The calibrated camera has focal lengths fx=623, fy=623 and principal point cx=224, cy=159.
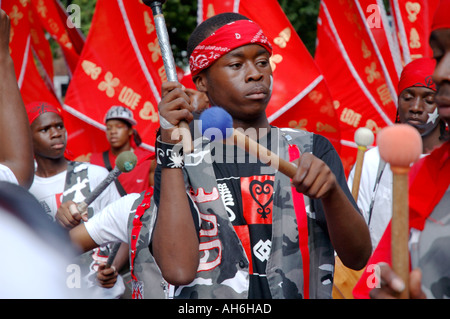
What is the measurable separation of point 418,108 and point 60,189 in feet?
9.03

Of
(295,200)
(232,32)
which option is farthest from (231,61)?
(295,200)

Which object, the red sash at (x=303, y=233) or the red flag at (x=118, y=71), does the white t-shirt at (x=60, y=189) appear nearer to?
the red flag at (x=118, y=71)

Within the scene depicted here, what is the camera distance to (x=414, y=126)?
13.2 ft

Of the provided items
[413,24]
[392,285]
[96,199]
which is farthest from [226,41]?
[413,24]

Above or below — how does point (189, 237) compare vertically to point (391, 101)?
above

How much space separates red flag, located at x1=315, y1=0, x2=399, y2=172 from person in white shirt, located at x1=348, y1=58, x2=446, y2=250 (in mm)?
2188

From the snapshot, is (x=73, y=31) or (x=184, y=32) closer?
(x=73, y=31)

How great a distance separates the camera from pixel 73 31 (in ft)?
26.2

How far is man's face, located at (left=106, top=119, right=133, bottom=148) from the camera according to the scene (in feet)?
21.4

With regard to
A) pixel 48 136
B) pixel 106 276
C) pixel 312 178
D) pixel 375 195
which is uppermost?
pixel 312 178

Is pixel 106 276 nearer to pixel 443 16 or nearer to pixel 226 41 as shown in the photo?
pixel 226 41

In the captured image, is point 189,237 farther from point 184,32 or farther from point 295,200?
point 184,32

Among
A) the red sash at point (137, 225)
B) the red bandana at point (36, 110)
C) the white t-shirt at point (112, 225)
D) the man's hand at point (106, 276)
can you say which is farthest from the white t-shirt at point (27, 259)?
the red bandana at point (36, 110)

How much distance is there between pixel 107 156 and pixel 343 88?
2636 mm
